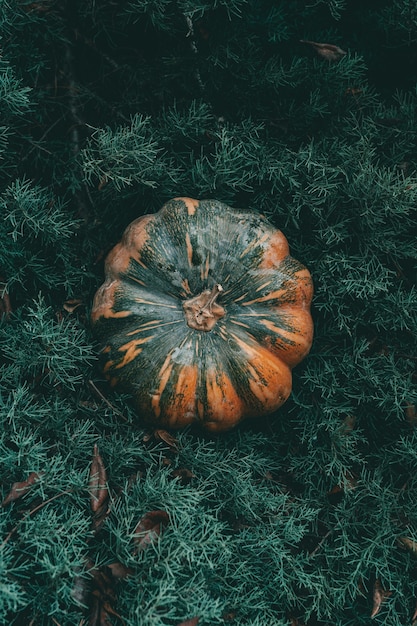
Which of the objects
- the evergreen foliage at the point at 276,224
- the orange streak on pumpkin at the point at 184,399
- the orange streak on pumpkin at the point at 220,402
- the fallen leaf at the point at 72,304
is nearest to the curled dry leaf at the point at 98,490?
the evergreen foliage at the point at 276,224

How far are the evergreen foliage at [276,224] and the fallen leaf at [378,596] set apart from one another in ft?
0.04

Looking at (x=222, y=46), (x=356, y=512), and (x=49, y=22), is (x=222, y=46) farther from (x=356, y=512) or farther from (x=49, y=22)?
(x=356, y=512)

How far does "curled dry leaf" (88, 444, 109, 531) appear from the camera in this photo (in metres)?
2.09

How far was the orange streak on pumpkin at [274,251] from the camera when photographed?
2.14 metres

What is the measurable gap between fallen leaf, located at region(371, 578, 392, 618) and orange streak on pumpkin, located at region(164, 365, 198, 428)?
0.93 meters

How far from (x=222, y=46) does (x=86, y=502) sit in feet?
5.79

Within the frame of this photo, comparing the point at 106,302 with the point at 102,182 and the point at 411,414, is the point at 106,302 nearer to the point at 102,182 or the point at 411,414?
the point at 102,182

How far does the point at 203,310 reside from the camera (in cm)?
204

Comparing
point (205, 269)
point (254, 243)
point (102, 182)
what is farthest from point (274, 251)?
point (102, 182)

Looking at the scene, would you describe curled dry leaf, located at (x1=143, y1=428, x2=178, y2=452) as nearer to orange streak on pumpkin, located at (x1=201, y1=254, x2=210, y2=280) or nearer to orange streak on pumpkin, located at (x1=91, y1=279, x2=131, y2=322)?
orange streak on pumpkin, located at (x1=91, y1=279, x2=131, y2=322)

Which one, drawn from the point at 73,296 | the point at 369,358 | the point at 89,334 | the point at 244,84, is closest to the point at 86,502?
the point at 89,334

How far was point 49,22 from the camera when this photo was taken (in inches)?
90.6

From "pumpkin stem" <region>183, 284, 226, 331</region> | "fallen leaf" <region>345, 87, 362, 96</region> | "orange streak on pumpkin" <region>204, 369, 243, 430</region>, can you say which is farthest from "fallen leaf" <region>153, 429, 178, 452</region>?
"fallen leaf" <region>345, 87, 362, 96</region>

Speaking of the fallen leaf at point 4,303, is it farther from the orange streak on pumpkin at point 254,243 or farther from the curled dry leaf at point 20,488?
the orange streak on pumpkin at point 254,243
